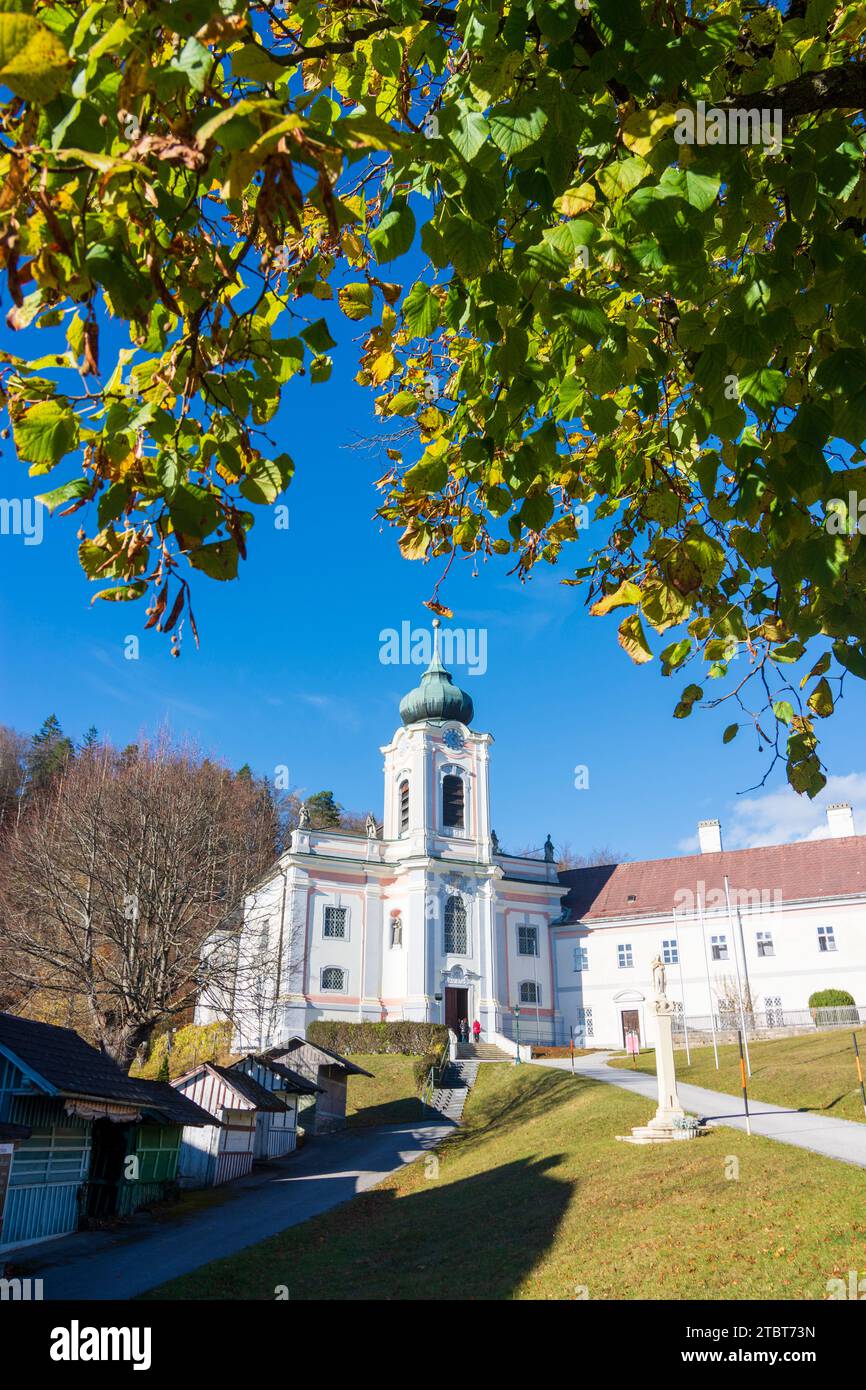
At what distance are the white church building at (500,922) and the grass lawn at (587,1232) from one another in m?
21.7

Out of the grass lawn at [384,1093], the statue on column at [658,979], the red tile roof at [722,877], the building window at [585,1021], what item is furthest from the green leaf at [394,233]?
the building window at [585,1021]

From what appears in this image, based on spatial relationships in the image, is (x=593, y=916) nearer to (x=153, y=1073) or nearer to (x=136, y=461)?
(x=153, y=1073)

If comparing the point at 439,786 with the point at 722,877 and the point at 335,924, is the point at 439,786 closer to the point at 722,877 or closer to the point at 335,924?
the point at 335,924

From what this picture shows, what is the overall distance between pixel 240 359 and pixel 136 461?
0.59 metres

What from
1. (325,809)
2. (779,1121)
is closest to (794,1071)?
(779,1121)

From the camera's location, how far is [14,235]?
230 cm

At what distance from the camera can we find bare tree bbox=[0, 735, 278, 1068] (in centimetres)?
2452

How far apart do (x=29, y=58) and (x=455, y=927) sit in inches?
1713

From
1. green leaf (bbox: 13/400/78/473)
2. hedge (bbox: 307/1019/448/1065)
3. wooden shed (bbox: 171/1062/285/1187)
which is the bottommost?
wooden shed (bbox: 171/1062/285/1187)

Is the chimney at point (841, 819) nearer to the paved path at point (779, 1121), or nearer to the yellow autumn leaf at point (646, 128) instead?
the paved path at point (779, 1121)

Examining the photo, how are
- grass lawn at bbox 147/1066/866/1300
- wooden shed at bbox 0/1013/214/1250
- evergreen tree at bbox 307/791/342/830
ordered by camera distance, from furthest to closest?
evergreen tree at bbox 307/791/342/830
wooden shed at bbox 0/1013/214/1250
grass lawn at bbox 147/1066/866/1300

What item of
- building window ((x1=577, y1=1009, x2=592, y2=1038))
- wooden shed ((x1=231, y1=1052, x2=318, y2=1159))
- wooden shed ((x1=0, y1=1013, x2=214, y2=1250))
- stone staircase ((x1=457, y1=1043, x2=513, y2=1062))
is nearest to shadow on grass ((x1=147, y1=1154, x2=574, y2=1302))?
wooden shed ((x1=0, y1=1013, x2=214, y2=1250))

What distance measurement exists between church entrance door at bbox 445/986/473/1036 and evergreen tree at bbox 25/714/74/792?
27980 millimetres

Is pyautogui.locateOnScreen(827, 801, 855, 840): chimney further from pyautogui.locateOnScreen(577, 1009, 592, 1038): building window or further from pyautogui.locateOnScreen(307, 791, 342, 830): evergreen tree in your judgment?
pyautogui.locateOnScreen(307, 791, 342, 830): evergreen tree
